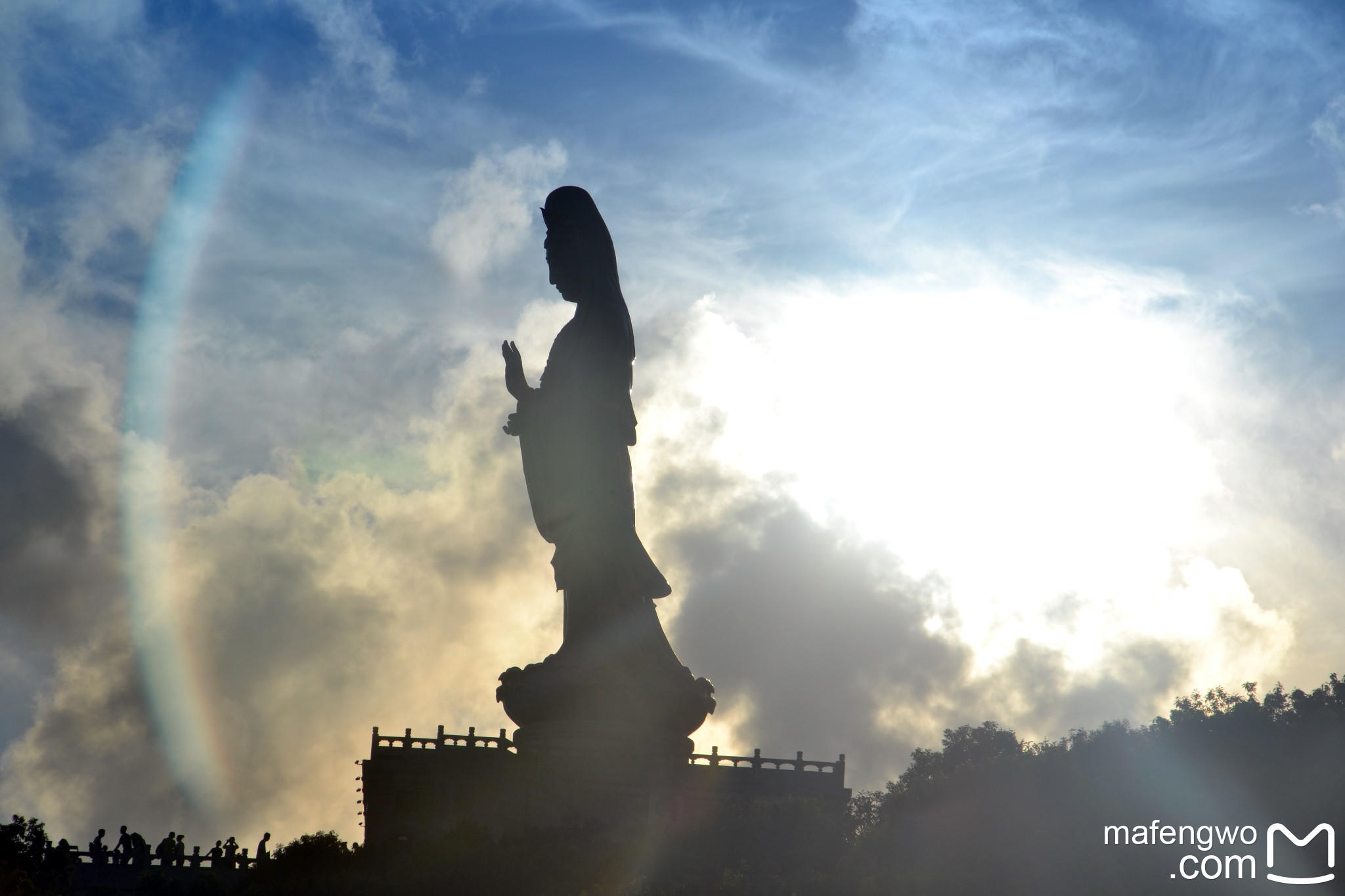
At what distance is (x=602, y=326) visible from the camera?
23.0m

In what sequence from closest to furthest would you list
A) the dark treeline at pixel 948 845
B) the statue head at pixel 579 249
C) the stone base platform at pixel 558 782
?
the dark treeline at pixel 948 845 < the stone base platform at pixel 558 782 < the statue head at pixel 579 249

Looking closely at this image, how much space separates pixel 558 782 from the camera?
68.3 feet

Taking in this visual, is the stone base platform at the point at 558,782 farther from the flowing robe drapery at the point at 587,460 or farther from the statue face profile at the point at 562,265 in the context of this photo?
the statue face profile at the point at 562,265

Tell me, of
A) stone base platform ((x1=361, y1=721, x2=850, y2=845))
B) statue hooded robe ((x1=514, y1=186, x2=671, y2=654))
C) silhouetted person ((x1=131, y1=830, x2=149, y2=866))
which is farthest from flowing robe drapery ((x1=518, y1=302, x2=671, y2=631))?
silhouetted person ((x1=131, y1=830, x2=149, y2=866))

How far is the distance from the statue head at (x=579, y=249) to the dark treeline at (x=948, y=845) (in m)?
8.21

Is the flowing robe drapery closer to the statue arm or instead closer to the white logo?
the statue arm

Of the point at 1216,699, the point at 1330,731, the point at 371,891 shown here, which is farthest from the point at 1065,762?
the point at 371,891

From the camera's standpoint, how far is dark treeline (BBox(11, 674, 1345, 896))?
17.3 meters

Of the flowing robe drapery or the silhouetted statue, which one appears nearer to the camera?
the silhouetted statue

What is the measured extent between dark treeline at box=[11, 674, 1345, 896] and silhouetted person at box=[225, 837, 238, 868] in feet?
2.95

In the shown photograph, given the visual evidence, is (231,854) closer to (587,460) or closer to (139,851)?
(139,851)

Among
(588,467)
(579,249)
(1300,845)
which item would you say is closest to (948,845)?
(1300,845)

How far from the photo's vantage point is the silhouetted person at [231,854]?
19462mm

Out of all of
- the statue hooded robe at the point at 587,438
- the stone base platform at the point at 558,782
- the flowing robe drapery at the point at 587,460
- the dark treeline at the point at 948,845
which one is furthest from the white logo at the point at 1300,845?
the flowing robe drapery at the point at 587,460
